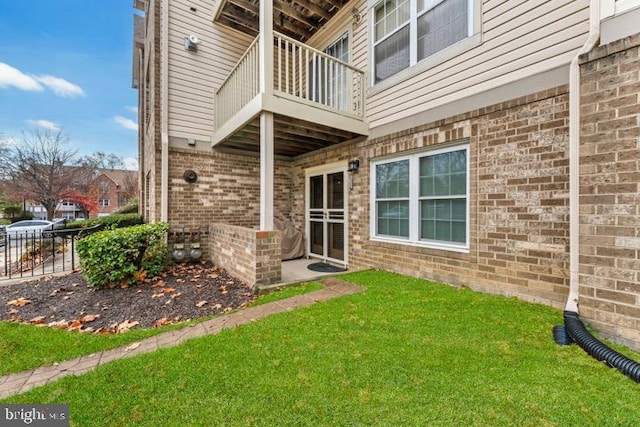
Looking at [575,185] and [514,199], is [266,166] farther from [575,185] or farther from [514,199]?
[575,185]

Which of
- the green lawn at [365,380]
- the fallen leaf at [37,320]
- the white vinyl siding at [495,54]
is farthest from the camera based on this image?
the fallen leaf at [37,320]

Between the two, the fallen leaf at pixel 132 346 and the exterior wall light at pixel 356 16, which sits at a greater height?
the exterior wall light at pixel 356 16

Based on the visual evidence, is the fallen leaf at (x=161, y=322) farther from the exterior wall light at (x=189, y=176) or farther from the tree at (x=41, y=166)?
the tree at (x=41, y=166)

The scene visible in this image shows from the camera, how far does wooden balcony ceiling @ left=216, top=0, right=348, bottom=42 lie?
6059mm

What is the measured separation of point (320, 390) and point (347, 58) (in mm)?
6495

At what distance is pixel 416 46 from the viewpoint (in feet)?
15.4

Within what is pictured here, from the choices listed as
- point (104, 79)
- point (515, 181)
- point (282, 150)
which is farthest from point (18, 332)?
point (104, 79)

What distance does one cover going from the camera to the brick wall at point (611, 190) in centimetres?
237

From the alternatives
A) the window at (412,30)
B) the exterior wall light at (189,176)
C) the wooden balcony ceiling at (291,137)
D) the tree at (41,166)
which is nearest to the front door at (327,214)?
the wooden balcony ceiling at (291,137)

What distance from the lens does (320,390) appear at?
6.28 ft

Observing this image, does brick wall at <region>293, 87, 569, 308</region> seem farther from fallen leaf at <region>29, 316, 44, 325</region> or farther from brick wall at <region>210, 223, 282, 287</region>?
fallen leaf at <region>29, 316, 44, 325</region>

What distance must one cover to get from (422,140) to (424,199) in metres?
0.99

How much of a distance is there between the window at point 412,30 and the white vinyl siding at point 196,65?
399 centimetres

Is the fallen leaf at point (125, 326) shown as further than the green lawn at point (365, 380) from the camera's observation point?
Yes
